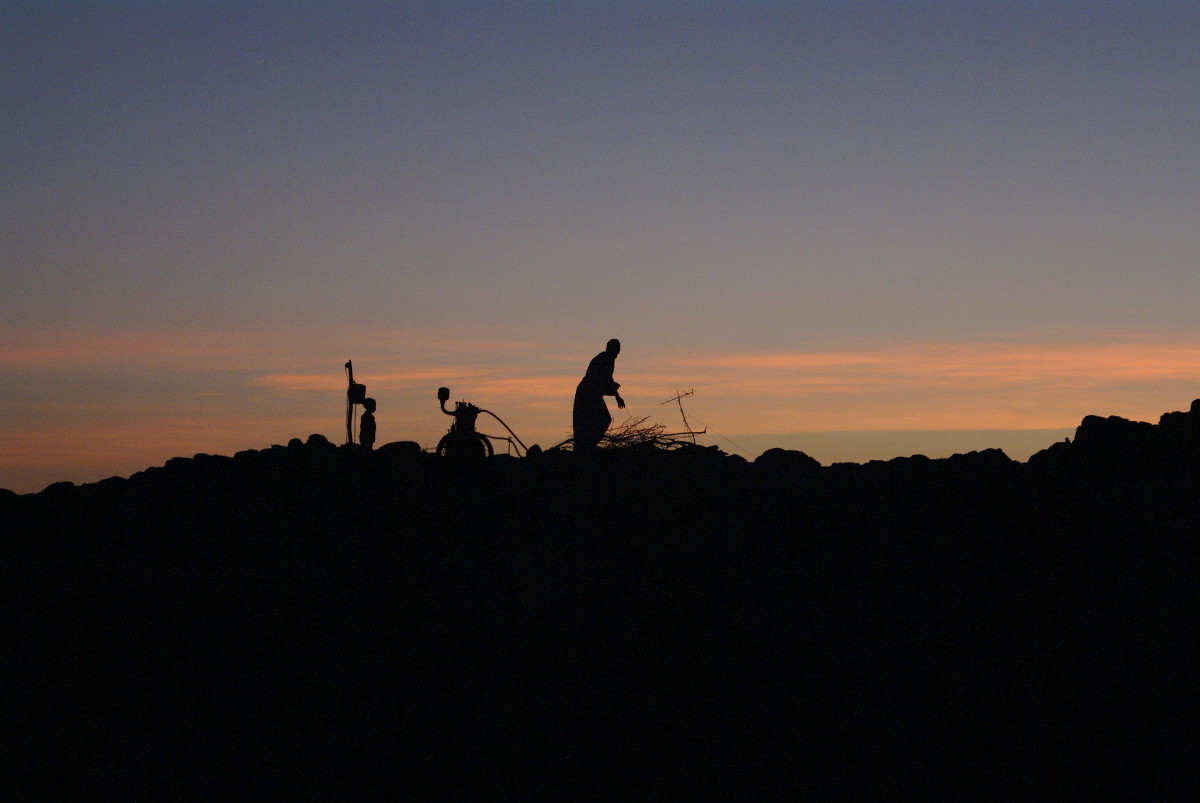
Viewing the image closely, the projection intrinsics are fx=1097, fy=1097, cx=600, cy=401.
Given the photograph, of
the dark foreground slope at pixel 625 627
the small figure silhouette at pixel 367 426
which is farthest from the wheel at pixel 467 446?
the small figure silhouette at pixel 367 426

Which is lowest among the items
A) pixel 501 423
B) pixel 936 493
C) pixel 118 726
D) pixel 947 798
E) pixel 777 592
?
pixel 947 798

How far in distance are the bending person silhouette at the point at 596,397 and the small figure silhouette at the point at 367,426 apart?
5.17m

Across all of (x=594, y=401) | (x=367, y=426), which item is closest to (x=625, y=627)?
(x=594, y=401)

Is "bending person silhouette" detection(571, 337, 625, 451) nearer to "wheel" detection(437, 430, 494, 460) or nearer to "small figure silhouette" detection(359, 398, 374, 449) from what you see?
"wheel" detection(437, 430, 494, 460)

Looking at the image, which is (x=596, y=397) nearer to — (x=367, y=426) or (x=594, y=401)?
(x=594, y=401)

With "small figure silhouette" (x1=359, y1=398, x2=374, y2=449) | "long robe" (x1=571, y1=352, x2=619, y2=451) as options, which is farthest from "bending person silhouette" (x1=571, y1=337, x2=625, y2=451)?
"small figure silhouette" (x1=359, y1=398, x2=374, y2=449)

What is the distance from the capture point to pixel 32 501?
20.9 metres

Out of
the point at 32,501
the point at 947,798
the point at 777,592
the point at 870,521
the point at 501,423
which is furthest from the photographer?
the point at 32,501

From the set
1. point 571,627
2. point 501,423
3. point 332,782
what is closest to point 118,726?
point 332,782

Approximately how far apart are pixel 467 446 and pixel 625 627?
4.97 m

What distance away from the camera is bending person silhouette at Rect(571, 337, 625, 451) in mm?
17953

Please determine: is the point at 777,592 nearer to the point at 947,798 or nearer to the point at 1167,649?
the point at 947,798

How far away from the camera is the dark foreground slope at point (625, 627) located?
514 inches

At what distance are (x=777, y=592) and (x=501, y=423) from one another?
5.75 m
